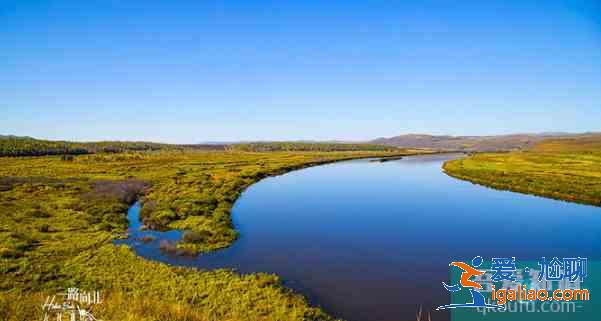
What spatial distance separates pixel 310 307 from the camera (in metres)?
11.3

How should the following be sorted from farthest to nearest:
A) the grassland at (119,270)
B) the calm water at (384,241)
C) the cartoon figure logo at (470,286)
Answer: the calm water at (384,241)
the cartoon figure logo at (470,286)
the grassland at (119,270)

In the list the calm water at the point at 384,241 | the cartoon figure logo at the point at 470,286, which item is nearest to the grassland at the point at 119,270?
the calm water at the point at 384,241

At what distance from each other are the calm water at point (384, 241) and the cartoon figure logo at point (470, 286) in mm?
422

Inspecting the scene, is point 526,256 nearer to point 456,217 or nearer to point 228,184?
point 456,217

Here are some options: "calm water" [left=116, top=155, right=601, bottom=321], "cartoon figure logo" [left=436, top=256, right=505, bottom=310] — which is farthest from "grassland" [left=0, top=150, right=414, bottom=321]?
"cartoon figure logo" [left=436, top=256, right=505, bottom=310]

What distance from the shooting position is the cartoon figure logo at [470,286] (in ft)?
38.5

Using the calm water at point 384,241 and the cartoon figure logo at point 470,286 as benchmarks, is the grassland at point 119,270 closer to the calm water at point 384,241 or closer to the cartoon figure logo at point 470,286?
the calm water at point 384,241

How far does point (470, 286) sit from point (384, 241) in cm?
636

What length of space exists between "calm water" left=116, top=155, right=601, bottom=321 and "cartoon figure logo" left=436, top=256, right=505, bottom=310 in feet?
1.39

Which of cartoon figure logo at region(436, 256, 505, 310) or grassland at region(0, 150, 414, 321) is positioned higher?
grassland at region(0, 150, 414, 321)

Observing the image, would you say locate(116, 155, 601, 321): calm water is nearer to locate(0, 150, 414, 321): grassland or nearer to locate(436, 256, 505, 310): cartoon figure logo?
locate(436, 256, 505, 310): cartoon figure logo

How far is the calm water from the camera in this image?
12.8 meters

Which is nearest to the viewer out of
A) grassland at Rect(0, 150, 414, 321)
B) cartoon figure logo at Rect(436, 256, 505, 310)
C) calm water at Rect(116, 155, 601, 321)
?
grassland at Rect(0, 150, 414, 321)

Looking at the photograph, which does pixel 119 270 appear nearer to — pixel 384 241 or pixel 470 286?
pixel 384 241
